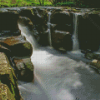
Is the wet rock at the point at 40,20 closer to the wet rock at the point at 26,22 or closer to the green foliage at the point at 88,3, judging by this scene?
the wet rock at the point at 26,22

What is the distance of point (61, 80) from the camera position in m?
6.16

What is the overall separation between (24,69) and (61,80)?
7.42 ft

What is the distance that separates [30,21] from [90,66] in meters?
7.06

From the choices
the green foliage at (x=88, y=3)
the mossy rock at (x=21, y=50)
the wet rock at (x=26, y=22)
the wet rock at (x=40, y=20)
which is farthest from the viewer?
the green foliage at (x=88, y=3)

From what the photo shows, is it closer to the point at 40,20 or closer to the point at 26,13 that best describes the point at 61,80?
the point at 40,20

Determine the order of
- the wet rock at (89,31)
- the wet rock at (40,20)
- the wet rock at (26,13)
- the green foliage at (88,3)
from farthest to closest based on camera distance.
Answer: the green foliage at (88,3) < the wet rock at (26,13) < the wet rock at (40,20) < the wet rock at (89,31)

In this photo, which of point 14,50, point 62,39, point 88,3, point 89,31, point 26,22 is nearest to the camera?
point 14,50

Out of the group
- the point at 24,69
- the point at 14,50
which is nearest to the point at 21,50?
the point at 14,50

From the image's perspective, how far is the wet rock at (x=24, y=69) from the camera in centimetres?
551

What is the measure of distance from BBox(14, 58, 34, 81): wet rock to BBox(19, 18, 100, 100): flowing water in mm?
307

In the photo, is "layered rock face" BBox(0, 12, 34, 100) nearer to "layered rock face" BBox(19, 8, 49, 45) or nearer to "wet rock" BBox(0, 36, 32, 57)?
"wet rock" BBox(0, 36, 32, 57)

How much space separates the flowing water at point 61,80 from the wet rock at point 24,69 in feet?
1.01

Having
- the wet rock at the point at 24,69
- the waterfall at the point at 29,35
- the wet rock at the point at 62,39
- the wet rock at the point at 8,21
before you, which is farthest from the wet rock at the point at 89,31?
the wet rock at the point at 24,69

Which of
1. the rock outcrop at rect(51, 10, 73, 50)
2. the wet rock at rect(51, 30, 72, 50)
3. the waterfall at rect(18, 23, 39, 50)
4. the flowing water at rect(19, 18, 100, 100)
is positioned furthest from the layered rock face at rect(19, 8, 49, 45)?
the flowing water at rect(19, 18, 100, 100)
